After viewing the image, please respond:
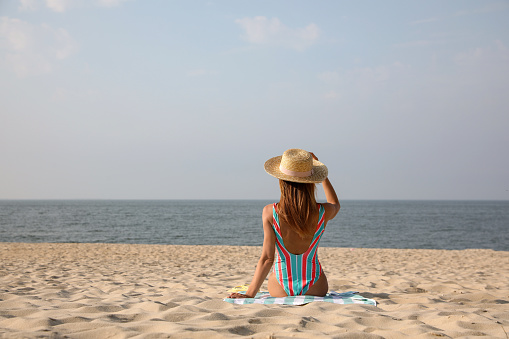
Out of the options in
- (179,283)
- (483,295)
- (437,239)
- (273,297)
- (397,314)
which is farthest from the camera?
(437,239)

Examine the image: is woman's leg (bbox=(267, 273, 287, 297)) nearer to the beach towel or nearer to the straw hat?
the beach towel

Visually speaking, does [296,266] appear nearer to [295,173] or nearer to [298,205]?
[298,205]

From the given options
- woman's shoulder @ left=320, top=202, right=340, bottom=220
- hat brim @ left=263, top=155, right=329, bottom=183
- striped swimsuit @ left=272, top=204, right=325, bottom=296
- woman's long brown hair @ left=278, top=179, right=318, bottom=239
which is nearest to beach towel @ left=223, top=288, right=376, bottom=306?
striped swimsuit @ left=272, top=204, right=325, bottom=296

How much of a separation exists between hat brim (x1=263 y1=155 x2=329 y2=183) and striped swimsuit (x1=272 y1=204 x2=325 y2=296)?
289mm

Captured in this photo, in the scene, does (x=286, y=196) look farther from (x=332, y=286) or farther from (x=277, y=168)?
(x=332, y=286)

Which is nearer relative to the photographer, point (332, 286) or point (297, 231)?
point (297, 231)

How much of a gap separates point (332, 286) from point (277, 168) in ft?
10.1

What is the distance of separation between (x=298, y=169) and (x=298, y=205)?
0.32 m

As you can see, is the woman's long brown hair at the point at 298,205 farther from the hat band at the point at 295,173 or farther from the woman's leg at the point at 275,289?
the woman's leg at the point at 275,289

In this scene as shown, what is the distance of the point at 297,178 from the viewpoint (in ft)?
11.6

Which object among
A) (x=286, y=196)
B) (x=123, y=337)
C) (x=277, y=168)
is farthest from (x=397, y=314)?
(x=123, y=337)

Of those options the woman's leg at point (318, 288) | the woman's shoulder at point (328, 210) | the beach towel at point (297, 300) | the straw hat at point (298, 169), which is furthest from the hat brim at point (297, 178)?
the beach towel at point (297, 300)

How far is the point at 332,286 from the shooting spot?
6.12 m

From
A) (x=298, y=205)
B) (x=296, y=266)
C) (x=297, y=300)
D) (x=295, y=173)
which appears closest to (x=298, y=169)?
(x=295, y=173)
